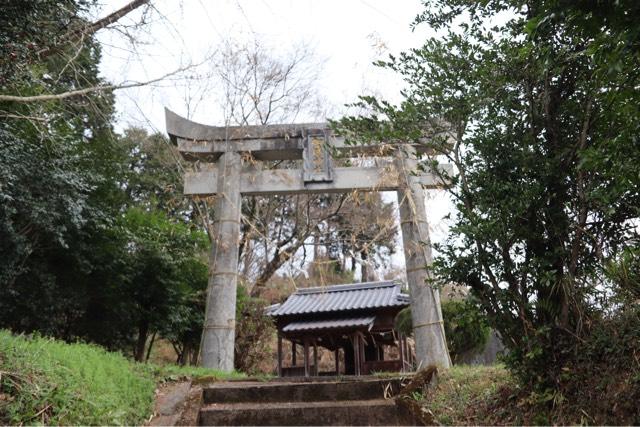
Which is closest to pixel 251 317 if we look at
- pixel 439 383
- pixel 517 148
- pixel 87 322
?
pixel 87 322

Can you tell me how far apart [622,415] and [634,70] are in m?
1.75

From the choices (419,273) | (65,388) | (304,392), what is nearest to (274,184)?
(419,273)

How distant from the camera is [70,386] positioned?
10.6ft

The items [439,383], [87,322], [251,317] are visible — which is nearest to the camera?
[439,383]

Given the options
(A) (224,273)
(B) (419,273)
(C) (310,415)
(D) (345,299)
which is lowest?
(C) (310,415)

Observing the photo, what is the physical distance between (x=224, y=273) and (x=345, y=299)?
17.3 feet

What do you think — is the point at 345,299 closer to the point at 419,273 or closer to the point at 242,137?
the point at 419,273

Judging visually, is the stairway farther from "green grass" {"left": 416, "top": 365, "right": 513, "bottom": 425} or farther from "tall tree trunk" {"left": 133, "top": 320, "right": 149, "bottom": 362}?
"tall tree trunk" {"left": 133, "top": 320, "right": 149, "bottom": 362}

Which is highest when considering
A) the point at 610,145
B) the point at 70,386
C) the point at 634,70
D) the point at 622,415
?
the point at 634,70

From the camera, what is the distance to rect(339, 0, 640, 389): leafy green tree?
2.95m

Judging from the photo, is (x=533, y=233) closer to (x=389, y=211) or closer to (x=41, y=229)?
(x=41, y=229)

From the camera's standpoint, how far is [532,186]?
3113 mm

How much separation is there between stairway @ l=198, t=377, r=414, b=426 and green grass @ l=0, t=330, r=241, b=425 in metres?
0.62

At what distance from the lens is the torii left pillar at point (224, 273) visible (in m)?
6.58
